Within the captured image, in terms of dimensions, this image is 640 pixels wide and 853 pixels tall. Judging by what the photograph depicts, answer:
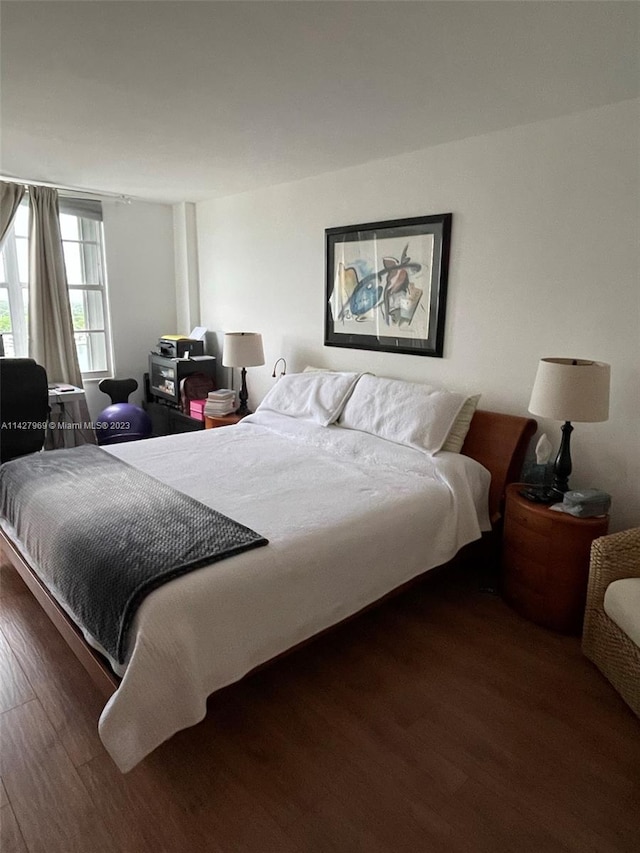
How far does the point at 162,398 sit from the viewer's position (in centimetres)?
468

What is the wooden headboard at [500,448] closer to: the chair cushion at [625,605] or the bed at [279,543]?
the bed at [279,543]

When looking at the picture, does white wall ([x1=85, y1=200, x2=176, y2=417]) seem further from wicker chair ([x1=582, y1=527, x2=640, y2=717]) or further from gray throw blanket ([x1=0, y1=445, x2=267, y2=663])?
wicker chair ([x1=582, y1=527, x2=640, y2=717])

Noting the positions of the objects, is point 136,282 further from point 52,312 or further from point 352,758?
point 352,758

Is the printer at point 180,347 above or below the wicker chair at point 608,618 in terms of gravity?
above

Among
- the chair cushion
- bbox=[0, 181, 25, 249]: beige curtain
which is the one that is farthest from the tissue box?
bbox=[0, 181, 25, 249]: beige curtain

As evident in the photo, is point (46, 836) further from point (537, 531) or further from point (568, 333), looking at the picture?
point (568, 333)

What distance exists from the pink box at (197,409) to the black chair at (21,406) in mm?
1149

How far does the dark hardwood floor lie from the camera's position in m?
1.43

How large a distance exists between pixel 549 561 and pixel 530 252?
1.55 metres

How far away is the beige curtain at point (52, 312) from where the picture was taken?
13.2 ft

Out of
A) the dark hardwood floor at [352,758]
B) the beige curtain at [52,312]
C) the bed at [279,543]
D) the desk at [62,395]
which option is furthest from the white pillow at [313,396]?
the beige curtain at [52,312]

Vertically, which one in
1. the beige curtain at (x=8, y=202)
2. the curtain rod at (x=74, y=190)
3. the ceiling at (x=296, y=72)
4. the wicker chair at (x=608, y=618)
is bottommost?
the wicker chair at (x=608, y=618)

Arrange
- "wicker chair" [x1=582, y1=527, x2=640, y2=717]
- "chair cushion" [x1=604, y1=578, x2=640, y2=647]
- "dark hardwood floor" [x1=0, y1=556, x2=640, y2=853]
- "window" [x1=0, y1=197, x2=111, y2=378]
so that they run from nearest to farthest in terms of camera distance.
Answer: "dark hardwood floor" [x1=0, y1=556, x2=640, y2=853] → "chair cushion" [x1=604, y1=578, x2=640, y2=647] → "wicker chair" [x1=582, y1=527, x2=640, y2=717] → "window" [x1=0, y1=197, x2=111, y2=378]

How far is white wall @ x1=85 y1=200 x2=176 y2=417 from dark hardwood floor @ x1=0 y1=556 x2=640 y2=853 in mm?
3068
